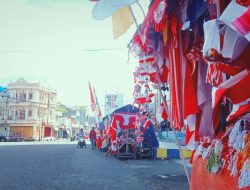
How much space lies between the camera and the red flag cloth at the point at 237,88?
98.1 inches

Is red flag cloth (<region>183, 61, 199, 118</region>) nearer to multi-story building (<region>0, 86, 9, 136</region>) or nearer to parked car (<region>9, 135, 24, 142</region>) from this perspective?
parked car (<region>9, 135, 24, 142</region>)

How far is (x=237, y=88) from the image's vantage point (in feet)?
8.30

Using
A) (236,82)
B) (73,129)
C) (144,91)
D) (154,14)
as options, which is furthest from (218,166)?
(73,129)

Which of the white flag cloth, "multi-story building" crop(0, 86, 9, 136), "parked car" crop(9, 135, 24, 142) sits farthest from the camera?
"multi-story building" crop(0, 86, 9, 136)

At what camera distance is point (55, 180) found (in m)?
9.16

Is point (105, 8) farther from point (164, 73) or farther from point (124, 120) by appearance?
point (124, 120)

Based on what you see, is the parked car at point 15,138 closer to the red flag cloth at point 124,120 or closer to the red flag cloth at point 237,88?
the red flag cloth at point 124,120

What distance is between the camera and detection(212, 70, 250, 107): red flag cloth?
249 cm

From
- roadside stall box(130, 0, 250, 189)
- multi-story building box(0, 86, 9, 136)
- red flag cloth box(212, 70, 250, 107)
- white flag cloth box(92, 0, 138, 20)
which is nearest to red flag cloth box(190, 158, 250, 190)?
roadside stall box(130, 0, 250, 189)

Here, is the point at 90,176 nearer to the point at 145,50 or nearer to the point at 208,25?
the point at 145,50

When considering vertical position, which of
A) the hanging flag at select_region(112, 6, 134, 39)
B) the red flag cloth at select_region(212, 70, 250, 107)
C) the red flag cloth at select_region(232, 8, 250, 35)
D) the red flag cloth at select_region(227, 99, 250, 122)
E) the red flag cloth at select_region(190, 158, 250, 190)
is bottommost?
the red flag cloth at select_region(190, 158, 250, 190)

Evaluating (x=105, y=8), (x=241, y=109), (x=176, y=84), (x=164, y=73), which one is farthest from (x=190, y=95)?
(x=105, y=8)

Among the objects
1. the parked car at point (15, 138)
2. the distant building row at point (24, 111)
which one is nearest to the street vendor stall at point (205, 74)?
the parked car at point (15, 138)

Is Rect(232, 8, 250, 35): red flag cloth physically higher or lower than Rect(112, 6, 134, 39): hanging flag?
lower
